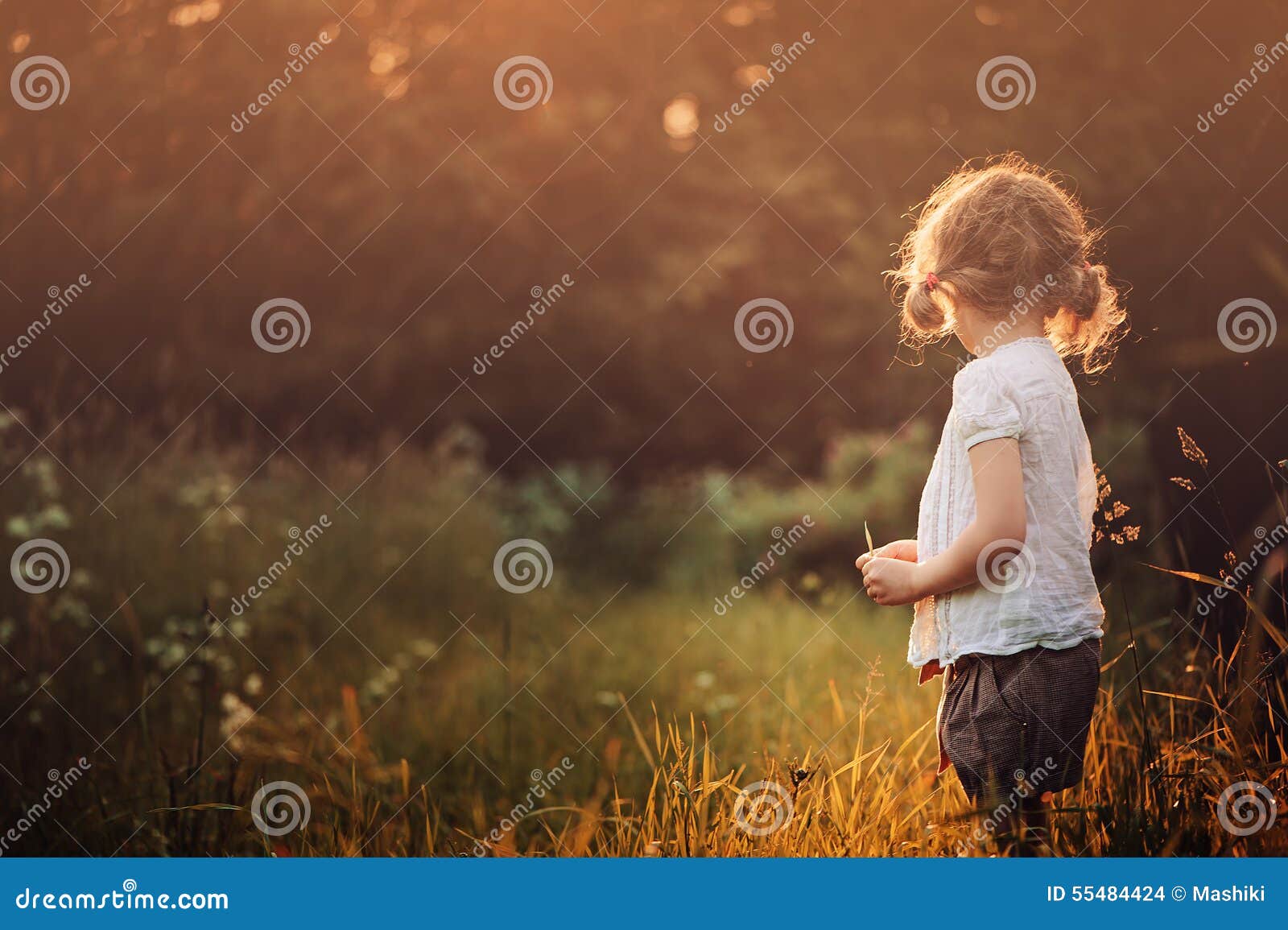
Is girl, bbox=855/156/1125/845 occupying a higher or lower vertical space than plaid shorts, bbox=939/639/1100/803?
higher

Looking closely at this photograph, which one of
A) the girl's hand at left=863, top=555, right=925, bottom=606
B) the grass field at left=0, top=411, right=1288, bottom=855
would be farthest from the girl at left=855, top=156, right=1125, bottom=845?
the grass field at left=0, top=411, right=1288, bottom=855

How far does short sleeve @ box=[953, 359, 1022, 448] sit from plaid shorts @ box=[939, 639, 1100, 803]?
0.43 meters

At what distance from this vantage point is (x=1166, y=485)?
3156 millimetres

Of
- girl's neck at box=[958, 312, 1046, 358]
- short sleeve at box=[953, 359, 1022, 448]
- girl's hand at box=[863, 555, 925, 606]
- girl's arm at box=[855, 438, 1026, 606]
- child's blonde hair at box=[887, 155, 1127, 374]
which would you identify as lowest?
girl's hand at box=[863, 555, 925, 606]

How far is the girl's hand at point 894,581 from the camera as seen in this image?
6.72 ft

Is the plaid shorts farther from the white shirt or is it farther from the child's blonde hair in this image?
the child's blonde hair

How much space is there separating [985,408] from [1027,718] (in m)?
0.61

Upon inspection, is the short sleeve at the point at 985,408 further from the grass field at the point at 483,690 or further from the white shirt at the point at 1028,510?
the grass field at the point at 483,690

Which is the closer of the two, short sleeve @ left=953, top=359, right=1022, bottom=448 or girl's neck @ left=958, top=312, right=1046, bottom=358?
short sleeve @ left=953, top=359, right=1022, bottom=448

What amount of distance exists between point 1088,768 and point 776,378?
5837 mm

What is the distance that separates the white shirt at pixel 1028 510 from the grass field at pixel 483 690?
0.34 metres

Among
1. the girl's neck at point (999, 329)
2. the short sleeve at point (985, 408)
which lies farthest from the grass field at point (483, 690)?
the girl's neck at point (999, 329)

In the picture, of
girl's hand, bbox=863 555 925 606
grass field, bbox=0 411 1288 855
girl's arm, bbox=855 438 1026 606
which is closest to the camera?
girl's arm, bbox=855 438 1026 606

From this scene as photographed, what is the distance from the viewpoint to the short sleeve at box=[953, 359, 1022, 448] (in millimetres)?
1960
